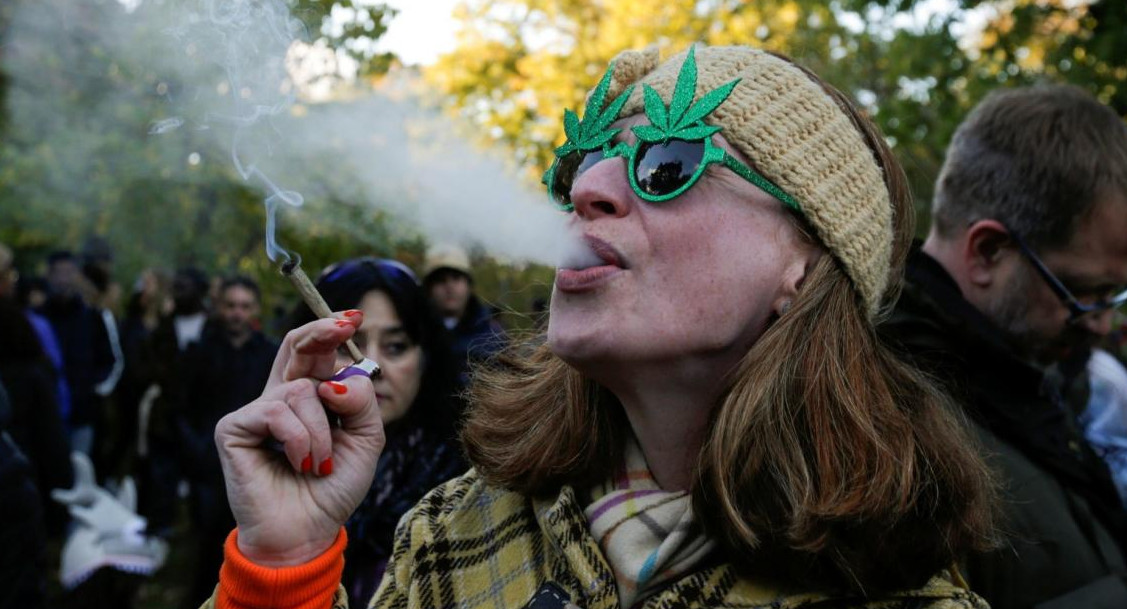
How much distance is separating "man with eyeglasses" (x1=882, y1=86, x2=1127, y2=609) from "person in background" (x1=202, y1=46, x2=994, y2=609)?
13.6 inches

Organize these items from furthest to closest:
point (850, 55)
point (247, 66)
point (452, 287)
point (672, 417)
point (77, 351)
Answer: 1. point (850, 55)
2. point (77, 351)
3. point (452, 287)
4. point (247, 66)
5. point (672, 417)

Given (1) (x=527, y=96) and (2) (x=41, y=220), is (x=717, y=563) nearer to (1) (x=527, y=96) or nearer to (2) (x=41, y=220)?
(2) (x=41, y=220)

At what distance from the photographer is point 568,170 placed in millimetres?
2064

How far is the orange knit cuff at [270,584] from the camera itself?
1.68 meters

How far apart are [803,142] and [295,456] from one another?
115 centimetres

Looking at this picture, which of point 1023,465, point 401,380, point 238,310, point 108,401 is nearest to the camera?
point 1023,465

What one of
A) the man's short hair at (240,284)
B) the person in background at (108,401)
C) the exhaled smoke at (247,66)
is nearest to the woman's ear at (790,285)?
the exhaled smoke at (247,66)

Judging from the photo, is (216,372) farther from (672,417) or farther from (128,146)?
(672,417)

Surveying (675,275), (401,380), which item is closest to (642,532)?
(675,275)

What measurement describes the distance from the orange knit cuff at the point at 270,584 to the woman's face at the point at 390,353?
1.59m

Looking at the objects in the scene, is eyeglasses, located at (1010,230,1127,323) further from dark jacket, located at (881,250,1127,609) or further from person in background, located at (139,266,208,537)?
person in background, located at (139,266,208,537)

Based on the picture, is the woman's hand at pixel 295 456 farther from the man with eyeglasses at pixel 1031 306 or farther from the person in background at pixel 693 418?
the man with eyeglasses at pixel 1031 306

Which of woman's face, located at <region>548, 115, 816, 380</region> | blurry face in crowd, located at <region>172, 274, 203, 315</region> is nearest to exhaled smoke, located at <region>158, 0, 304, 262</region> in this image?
woman's face, located at <region>548, 115, 816, 380</region>

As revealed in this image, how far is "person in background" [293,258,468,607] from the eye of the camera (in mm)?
3135
